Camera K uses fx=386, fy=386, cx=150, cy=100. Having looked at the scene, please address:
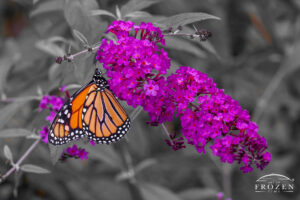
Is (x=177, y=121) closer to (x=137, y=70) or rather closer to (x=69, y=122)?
(x=69, y=122)

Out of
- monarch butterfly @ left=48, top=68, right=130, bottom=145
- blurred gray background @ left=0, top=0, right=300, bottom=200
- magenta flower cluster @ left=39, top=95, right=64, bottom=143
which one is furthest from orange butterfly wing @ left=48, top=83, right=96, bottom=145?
blurred gray background @ left=0, top=0, right=300, bottom=200

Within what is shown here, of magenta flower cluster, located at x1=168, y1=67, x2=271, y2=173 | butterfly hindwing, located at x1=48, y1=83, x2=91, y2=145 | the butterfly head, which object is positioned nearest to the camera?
magenta flower cluster, located at x1=168, y1=67, x2=271, y2=173

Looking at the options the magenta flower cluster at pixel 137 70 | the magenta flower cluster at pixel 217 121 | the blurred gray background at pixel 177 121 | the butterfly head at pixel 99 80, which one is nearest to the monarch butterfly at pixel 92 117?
the butterfly head at pixel 99 80

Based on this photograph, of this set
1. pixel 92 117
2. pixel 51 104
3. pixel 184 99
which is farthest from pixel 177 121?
pixel 184 99

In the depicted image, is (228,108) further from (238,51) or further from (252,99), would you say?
(238,51)

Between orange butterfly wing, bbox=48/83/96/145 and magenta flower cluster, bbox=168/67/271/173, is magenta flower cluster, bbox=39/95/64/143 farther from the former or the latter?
magenta flower cluster, bbox=168/67/271/173

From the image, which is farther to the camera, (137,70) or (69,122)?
(69,122)

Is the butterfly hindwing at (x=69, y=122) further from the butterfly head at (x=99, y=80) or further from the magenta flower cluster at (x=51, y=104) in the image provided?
the magenta flower cluster at (x=51, y=104)
